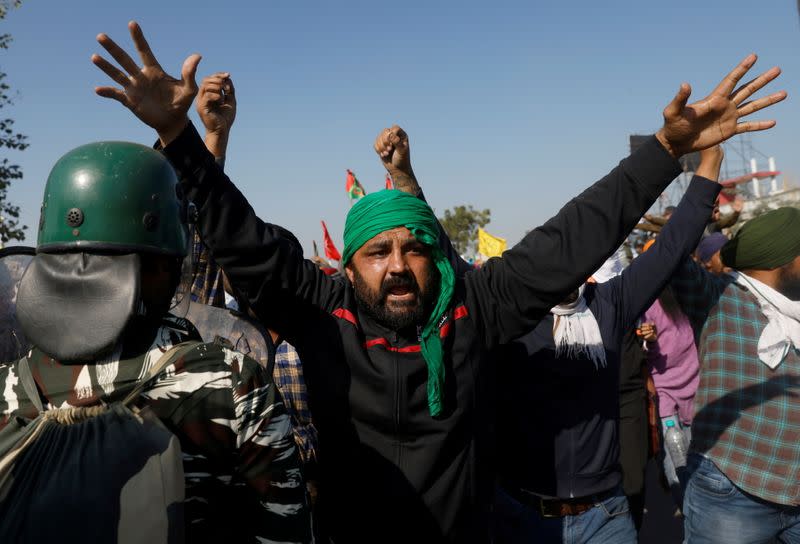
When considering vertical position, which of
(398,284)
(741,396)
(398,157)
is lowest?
(741,396)

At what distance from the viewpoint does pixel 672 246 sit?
273 cm

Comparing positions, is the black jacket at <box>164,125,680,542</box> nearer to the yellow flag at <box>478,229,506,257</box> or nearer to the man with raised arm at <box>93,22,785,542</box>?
the man with raised arm at <box>93,22,785,542</box>

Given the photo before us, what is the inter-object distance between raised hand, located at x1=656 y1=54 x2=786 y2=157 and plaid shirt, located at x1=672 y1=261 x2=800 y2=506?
2.77 ft

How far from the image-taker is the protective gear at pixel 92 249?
4.64 feet

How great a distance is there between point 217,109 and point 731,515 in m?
2.95

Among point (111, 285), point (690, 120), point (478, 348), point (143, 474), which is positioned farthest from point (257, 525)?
point (690, 120)

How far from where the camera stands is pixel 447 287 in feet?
7.98

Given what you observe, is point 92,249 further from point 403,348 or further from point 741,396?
point 741,396

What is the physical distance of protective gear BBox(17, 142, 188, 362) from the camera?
1.41 meters

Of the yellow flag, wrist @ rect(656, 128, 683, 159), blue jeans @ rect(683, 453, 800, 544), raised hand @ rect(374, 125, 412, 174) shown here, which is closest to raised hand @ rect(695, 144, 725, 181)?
wrist @ rect(656, 128, 683, 159)

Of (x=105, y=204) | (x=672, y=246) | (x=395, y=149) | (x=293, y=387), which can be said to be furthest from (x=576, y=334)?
(x=105, y=204)

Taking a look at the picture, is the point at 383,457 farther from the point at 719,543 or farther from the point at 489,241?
the point at 489,241

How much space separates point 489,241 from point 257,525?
24.7 ft

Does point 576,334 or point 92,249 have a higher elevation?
point 92,249
